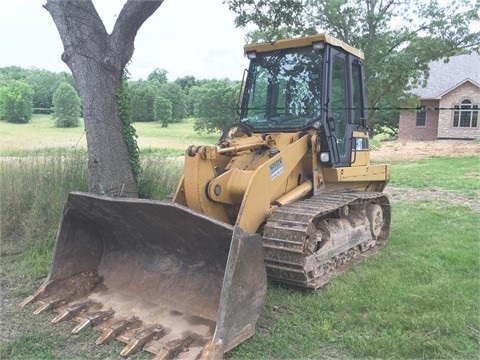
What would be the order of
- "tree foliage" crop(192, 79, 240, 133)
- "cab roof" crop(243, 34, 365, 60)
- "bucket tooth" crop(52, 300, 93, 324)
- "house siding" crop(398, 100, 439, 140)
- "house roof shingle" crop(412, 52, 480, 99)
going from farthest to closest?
"tree foliage" crop(192, 79, 240, 133) < "house siding" crop(398, 100, 439, 140) < "house roof shingle" crop(412, 52, 480, 99) < "cab roof" crop(243, 34, 365, 60) < "bucket tooth" crop(52, 300, 93, 324)

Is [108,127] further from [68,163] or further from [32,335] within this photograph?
[32,335]

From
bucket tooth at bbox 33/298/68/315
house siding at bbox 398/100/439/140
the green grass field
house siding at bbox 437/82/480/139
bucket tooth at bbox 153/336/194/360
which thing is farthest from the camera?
house siding at bbox 398/100/439/140

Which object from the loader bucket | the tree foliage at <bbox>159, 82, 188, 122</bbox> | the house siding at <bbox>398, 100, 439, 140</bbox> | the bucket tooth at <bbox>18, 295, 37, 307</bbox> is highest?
the tree foliage at <bbox>159, 82, 188, 122</bbox>

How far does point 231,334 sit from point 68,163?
454 centimetres

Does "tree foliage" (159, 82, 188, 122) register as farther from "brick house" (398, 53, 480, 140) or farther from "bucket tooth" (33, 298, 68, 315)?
"bucket tooth" (33, 298, 68, 315)

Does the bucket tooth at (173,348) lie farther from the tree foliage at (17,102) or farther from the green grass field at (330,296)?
the tree foliage at (17,102)

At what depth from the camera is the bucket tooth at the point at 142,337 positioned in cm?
344

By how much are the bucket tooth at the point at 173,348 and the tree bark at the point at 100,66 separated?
3.01 meters

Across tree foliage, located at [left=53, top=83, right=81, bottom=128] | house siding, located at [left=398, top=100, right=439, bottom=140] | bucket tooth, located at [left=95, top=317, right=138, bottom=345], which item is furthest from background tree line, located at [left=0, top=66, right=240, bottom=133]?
house siding, located at [left=398, top=100, right=439, bottom=140]

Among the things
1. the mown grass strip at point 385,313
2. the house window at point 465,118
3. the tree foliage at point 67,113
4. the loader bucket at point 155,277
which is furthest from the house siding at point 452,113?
the loader bucket at point 155,277

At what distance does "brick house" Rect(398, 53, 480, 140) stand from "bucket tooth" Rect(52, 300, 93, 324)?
28.1 metres

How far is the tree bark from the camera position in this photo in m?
5.71

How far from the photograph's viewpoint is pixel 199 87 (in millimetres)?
55375

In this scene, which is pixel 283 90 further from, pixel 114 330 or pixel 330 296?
pixel 114 330
